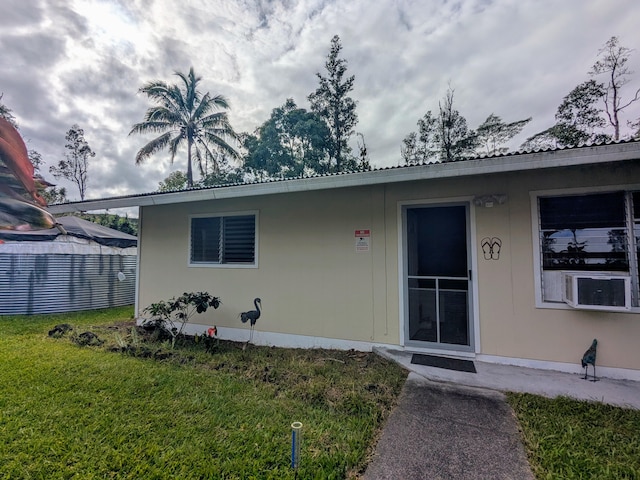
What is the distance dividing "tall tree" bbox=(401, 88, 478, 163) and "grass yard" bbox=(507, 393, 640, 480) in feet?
46.8

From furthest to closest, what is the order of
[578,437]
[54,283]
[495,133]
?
[495,133], [54,283], [578,437]

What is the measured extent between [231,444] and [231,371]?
155 cm

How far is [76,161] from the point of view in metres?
19.1

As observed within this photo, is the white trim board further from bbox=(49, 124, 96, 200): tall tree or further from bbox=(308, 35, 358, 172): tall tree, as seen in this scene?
bbox=(49, 124, 96, 200): tall tree

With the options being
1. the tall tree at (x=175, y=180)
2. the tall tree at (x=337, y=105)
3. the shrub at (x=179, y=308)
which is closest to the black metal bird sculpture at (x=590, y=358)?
the shrub at (x=179, y=308)

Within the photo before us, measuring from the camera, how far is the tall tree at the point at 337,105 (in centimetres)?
1617

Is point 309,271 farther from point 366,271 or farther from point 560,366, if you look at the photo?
point 560,366

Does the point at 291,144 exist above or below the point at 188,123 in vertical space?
below

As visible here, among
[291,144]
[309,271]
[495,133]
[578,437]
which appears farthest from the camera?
[291,144]

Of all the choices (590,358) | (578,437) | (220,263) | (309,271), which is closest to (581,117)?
(590,358)

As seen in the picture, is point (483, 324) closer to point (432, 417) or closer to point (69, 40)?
point (432, 417)

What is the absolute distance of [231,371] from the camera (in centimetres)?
377

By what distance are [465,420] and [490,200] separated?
2.58m

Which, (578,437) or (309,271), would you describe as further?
(309,271)
